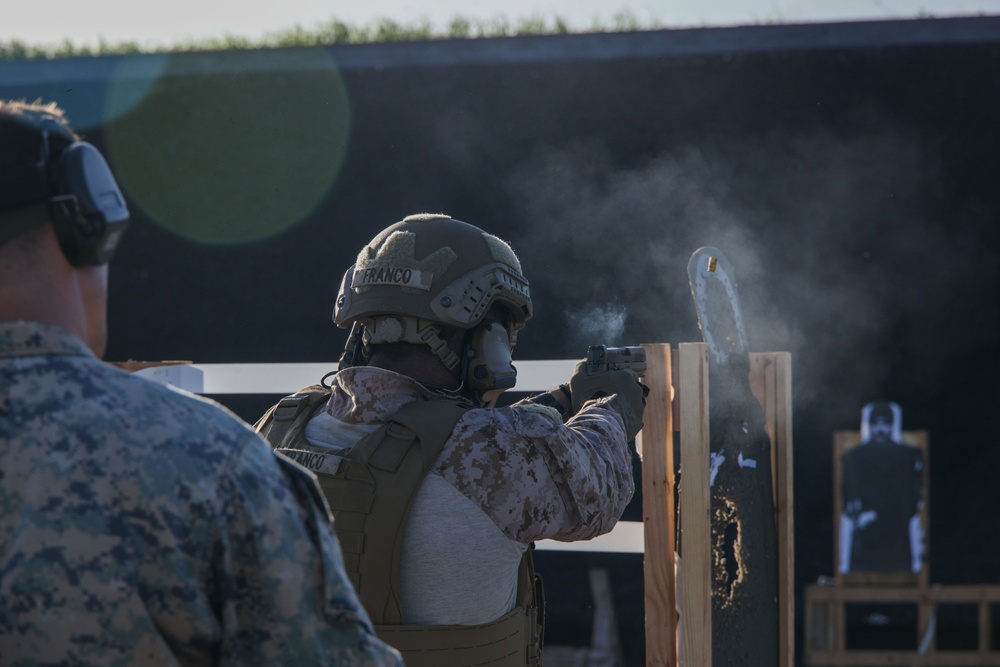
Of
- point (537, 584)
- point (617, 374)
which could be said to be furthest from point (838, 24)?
point (537, 584)

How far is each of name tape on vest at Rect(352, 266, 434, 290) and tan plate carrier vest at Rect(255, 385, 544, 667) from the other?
1.09 feet

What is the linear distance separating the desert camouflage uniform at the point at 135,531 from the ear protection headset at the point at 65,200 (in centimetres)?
10

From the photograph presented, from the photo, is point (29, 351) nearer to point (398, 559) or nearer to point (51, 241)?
point (51, 241)

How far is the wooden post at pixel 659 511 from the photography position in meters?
2.71

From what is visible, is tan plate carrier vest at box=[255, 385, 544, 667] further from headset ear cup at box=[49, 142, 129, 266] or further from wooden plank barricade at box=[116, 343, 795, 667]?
headset ear cup at box=[49, 142, 129, 266]

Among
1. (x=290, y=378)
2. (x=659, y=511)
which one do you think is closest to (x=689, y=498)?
(x=659, y=511)

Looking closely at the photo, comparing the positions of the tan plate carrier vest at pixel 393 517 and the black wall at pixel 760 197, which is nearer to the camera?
the tan plate carrier vest at pixel 393 517

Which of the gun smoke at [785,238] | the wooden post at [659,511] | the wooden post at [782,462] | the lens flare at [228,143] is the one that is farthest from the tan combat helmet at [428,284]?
the lens flare at [228,143]

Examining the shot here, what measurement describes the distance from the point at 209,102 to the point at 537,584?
14.1ft

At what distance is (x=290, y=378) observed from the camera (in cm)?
520

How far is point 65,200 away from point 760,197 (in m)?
4.61

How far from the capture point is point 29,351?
967mm

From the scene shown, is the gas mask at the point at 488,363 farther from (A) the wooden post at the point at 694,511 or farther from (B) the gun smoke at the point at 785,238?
(B) the gun smoke at the point at 785,238

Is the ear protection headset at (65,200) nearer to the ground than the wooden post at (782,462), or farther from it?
farther from it
